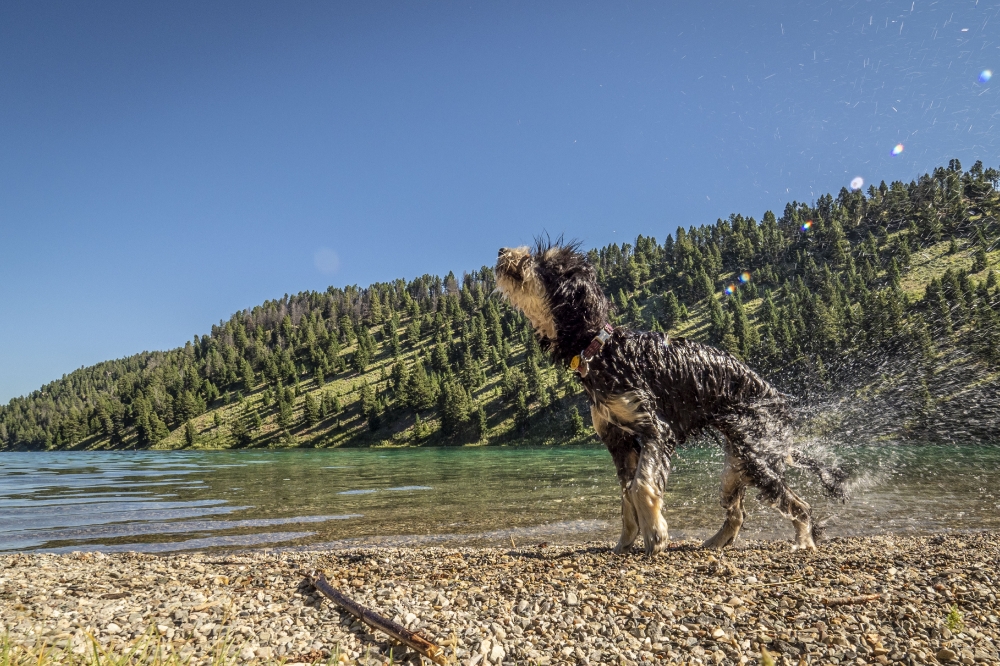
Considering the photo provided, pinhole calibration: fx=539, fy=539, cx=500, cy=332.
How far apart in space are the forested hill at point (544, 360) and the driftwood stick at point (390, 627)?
223 ft

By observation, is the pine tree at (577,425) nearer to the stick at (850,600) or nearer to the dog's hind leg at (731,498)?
the dog's hind leg at (731,498)

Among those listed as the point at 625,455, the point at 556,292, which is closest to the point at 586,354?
the point at 556,292

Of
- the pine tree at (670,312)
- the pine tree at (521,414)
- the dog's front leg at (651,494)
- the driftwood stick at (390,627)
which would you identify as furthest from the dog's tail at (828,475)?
the pine tree at (670,312)

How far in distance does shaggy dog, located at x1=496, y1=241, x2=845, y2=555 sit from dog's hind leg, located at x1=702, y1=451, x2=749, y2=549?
0.01 m

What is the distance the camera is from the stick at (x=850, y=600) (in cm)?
409

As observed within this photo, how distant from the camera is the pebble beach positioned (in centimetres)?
353

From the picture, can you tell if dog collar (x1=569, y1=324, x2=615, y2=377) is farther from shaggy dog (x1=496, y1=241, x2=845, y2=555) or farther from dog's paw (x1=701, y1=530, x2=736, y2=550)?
dog's paw (x1=701, y1=530, x2=736, y2=550)

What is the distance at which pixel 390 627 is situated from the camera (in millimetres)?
3648

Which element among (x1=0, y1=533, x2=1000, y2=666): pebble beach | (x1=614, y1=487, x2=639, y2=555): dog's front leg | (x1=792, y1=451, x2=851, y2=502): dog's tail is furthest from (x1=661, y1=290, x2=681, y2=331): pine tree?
(x1=0, y1=533, x2=1000, y2=666): pebble beach

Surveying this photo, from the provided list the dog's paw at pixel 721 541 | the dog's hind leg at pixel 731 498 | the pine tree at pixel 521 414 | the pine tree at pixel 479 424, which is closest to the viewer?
the dog's hind leg at pixel 731 498

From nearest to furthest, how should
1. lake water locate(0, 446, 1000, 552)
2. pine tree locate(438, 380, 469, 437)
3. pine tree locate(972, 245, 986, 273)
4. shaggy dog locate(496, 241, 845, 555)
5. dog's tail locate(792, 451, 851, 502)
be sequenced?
1. shaggy dog locate(496, 241, 845, 555)
2. dog's tail locate(792, 451, 851, 502)
3. lake water locate(0, 446, 1000, 552)
4. pine tree locate(972, 245, 986, 273)
5. pine tree locate(438, 380, 469, 437)

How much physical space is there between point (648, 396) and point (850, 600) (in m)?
2.49

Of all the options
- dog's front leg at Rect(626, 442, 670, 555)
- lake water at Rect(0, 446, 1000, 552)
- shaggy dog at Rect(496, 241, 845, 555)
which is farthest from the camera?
lake water at Rect(0, 446, 1000, 552)

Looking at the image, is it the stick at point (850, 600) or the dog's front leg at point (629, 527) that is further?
the dog's front leg at point (629, 527)
